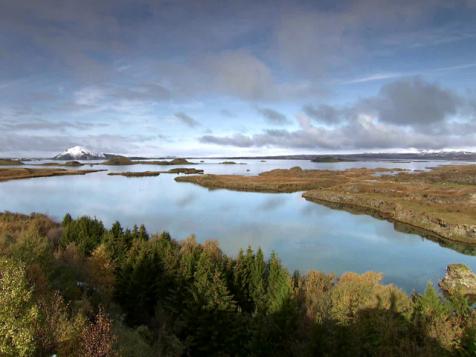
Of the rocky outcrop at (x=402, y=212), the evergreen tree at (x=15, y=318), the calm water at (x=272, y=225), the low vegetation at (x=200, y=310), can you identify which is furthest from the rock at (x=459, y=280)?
the evergreen tree at (x=15, y=318)

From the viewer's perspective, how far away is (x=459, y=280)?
34812 mm

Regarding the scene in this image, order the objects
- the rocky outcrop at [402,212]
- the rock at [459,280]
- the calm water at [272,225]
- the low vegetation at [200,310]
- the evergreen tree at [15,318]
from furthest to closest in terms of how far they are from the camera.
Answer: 1. the rocky outcrop at [402,212]
2. the calm water at [272,225]
3. the rock at [459,280]
4. the low vegetation at [200,310]
5. the evergreen tree at [15,318]

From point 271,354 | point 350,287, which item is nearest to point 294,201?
point 350,287

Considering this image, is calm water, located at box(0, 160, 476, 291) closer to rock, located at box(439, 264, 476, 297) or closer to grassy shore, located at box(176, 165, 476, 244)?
rock, located at box(439, 264, 476, 297)

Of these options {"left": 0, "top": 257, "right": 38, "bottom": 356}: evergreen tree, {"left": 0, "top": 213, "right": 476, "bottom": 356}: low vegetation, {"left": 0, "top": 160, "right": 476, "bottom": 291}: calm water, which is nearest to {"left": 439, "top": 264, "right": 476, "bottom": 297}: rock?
{"left": 0, "top": 160, "right": 476, "bottom": 291}: calm water

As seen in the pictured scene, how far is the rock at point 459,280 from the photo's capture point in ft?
110

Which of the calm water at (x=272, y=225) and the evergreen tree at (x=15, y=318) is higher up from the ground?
the evergreen tree at (x=15, y=318)

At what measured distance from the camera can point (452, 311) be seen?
24.4m

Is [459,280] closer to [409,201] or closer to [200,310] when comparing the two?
[200,310]

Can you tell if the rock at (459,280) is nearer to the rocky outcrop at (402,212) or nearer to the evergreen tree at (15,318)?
the rocky outcrop at (402,212)

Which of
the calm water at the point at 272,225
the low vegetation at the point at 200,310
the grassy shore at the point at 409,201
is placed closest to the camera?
the low vegetation at the point at 200,310

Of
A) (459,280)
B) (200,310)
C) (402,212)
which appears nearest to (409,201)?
(402,212)

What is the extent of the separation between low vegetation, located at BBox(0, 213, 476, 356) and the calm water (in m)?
13.1

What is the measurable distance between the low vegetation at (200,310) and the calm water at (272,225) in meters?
13.1
